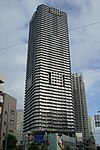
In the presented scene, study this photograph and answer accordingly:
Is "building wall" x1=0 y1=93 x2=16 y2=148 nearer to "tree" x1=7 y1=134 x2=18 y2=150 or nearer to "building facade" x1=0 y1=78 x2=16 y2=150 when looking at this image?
"building facade" x1=0 y1=78 x2=16 y2=150

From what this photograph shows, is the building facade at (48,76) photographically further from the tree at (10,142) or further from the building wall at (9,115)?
the tree at (10,142)

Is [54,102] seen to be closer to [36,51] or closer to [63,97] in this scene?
[63,97]

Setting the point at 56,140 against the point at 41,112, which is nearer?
the point at 56,140

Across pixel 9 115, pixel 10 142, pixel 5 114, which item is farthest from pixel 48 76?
pixel 10 142

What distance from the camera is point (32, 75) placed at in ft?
530

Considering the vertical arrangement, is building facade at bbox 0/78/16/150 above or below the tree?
above

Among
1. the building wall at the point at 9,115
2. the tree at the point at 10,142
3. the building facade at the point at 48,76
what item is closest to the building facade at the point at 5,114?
the building wall at the point at 9,115

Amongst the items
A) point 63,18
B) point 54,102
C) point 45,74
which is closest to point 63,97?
point 54,102

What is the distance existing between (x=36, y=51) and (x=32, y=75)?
18418mm

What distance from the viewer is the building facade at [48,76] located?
143375mm

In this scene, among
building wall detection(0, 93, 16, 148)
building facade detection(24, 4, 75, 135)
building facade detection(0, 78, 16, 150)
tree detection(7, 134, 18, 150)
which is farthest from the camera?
building facade detection(24, 4, 75, 135)

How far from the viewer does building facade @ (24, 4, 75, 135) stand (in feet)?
470

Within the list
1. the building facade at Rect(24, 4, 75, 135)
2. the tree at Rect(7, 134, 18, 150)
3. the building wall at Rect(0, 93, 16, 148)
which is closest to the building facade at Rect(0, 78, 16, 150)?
the building wall at Rect(0, 93, 16, 148)

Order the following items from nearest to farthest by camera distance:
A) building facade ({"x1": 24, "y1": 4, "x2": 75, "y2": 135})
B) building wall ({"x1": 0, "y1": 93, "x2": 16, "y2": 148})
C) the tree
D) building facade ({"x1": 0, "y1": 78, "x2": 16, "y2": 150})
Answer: the tree → building facade ({"x1": 0, "y1": 78, "x2": 16, "y2": 150}) → building wall ({"x1": 0, "y1": 93, "x2": 16, "y2": 148}) → building facade ({"x1": 24, "y1": 4, "x2": 75, "y2": 135})
